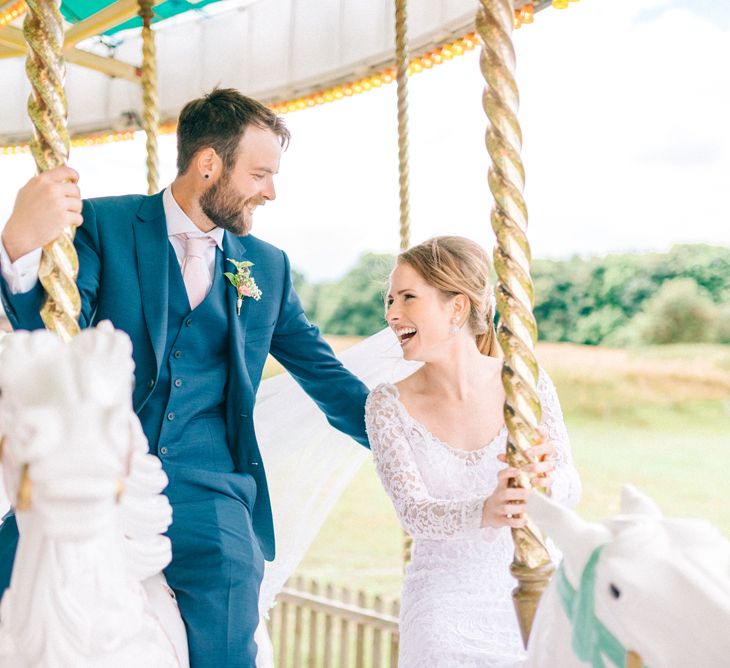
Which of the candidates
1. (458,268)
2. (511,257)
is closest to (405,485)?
(458,268)

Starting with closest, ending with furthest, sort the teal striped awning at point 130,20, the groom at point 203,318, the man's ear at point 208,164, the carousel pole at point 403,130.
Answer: the groom at point 203,318
the man's ear at point 208,164
the carousel pole at point 403,130
the teal striped awning at point 130,20

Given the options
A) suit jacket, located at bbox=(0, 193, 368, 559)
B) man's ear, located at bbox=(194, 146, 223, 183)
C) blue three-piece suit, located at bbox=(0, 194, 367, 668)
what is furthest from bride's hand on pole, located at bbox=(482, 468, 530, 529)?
man's ear, located at bbox=(194, 146, 223, 183)

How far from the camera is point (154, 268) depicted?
1.99 meters

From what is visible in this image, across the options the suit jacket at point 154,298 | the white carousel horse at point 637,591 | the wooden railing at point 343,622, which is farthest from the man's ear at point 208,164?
the wooden railing at point 343,622

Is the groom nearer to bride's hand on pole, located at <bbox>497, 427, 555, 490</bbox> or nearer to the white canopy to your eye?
bride's hand on pole, located at <bbox>497, 427, 555, 490</bbox>

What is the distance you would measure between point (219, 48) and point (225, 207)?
2373mm

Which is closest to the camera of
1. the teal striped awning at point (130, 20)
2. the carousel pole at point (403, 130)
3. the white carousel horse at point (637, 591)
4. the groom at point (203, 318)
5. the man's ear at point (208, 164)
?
the white carousel horse at point (637, 591)

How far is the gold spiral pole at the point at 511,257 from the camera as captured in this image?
1.55m

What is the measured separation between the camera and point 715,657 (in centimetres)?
98

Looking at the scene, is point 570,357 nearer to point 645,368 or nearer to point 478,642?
point 645,368

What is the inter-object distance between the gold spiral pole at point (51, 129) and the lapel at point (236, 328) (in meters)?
0.55

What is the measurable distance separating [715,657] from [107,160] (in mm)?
15758

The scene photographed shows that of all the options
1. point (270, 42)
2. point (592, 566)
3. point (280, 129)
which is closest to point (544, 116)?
point (270, 42)

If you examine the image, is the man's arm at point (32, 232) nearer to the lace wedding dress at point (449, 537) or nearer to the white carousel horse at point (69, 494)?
the white carousel horse at point (69, 494)
